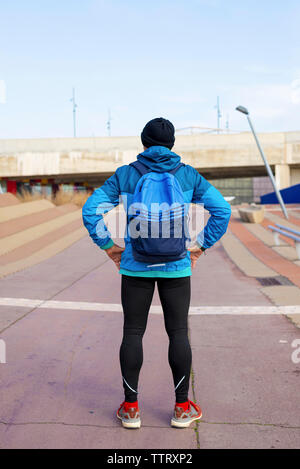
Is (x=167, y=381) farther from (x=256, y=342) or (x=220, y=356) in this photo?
(x=256, y=342)

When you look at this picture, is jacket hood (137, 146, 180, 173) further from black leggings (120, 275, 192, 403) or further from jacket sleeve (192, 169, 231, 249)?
black leggings (120, 275, 192, 403)

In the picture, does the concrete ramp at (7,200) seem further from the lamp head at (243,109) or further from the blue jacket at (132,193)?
the blue jacket at (132,193)

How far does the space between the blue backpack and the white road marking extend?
10.1 feet

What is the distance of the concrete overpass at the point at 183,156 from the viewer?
1405 inches

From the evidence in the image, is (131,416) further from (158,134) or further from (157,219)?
(158,134)

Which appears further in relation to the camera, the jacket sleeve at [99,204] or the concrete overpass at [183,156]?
the concrete overpass at [183,156]

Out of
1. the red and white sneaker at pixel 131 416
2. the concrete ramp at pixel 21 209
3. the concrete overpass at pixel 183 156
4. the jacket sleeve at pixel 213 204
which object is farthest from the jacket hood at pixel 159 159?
the concrete overpass at pixel 183 156

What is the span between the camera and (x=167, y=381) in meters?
3.54

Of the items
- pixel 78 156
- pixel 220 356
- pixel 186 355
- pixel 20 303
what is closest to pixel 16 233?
pixel 20 303

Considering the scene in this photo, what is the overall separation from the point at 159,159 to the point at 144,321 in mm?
927

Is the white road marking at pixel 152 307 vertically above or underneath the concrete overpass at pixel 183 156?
underneath

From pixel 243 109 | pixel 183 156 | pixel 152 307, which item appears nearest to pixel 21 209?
pixel 243 109

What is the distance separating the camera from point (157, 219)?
253 centimetres
